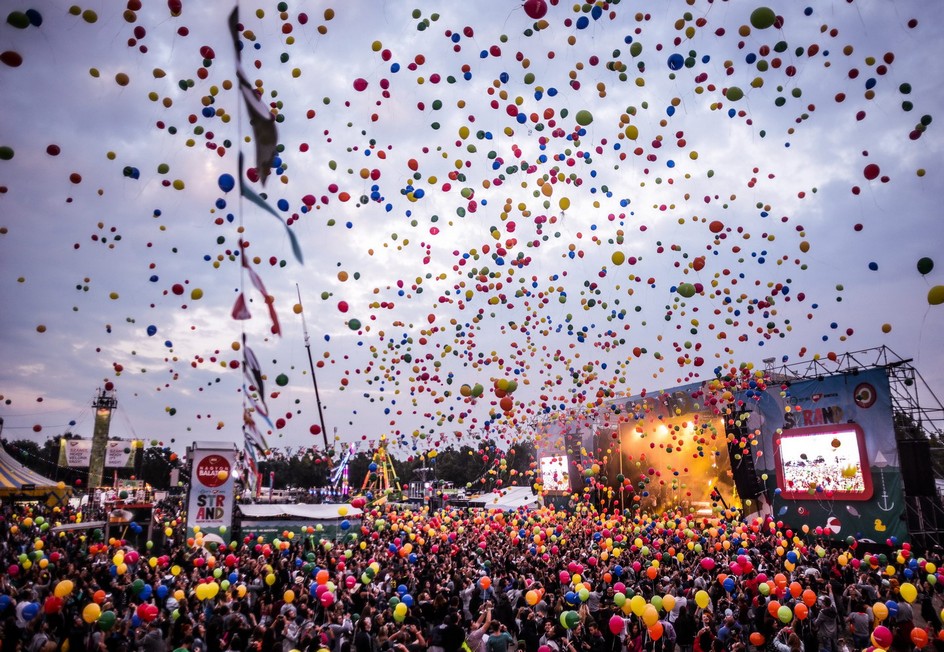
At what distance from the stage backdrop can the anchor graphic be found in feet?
0.07

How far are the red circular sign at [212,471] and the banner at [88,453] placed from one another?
28.4 meters

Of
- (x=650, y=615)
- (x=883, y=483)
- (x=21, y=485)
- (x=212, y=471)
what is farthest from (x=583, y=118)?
(x=21, y=485)

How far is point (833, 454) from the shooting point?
49.3 ft

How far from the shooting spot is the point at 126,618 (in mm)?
6211

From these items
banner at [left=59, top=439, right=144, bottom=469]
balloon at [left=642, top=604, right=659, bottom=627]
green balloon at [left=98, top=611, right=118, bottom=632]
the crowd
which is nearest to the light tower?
banner at [left=59, top=439, right=144, bottom=469]

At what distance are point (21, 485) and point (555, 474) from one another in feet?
62.6

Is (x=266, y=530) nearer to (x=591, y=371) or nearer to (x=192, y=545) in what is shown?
(x=192, y=545)

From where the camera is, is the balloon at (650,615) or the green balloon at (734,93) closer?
the balloon at (650,615)

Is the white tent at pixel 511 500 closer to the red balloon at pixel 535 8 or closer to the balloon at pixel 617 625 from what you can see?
the balloon at pixel 617 625

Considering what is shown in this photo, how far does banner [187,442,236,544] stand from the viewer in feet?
40.5

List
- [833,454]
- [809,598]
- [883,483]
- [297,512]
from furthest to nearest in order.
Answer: [833,454] → [297,512] → [883,483] → [809,598]

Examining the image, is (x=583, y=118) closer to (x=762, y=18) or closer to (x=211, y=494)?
(x=762, y=18)

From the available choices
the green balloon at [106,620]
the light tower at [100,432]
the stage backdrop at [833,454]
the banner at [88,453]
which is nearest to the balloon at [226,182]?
the green balloon at [106,620]

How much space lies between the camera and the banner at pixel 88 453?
3697 centimetres
